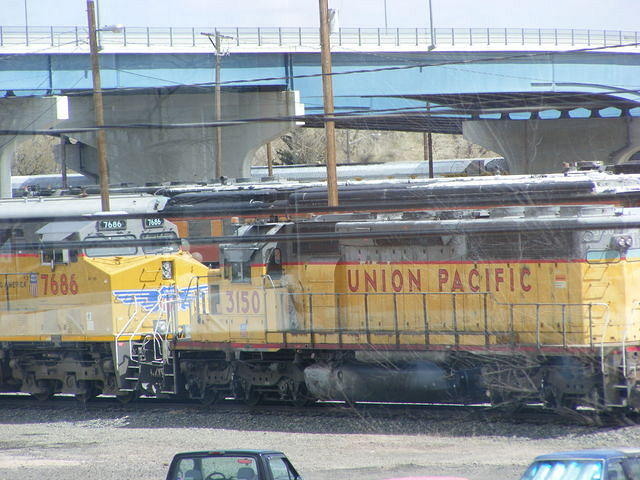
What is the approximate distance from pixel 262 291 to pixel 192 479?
23.7ft

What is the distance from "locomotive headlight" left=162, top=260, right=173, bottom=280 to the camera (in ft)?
52.3

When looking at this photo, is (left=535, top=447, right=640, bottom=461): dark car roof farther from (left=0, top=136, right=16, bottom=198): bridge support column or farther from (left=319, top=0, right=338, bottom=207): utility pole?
(left=0, top=136, right=16, bottom=198): bridge support column

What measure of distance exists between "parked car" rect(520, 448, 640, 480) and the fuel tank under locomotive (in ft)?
20.3

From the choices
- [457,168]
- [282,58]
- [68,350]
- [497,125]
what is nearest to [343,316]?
[68,350]

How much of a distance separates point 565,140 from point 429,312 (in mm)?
21954

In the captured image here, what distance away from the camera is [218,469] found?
24.3ft

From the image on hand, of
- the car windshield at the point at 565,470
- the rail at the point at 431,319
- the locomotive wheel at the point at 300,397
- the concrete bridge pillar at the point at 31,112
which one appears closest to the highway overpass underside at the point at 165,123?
the concrete bridge pillar at the point at 31,112

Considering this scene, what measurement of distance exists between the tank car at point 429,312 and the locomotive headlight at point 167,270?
3.49 ft

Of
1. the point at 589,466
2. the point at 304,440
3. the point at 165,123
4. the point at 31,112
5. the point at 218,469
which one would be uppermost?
the point at 31,112

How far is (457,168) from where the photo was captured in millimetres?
38188

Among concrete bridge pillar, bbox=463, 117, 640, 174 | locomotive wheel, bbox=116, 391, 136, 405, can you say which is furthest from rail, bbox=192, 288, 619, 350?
concrete bridge pillar, bbox=463, 117, 640, 174

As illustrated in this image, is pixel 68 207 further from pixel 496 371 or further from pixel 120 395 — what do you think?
pixel 496 371

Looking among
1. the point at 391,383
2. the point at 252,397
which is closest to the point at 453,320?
the point at 391,383

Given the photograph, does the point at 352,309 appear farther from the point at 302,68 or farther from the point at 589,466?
the point at 302,68
